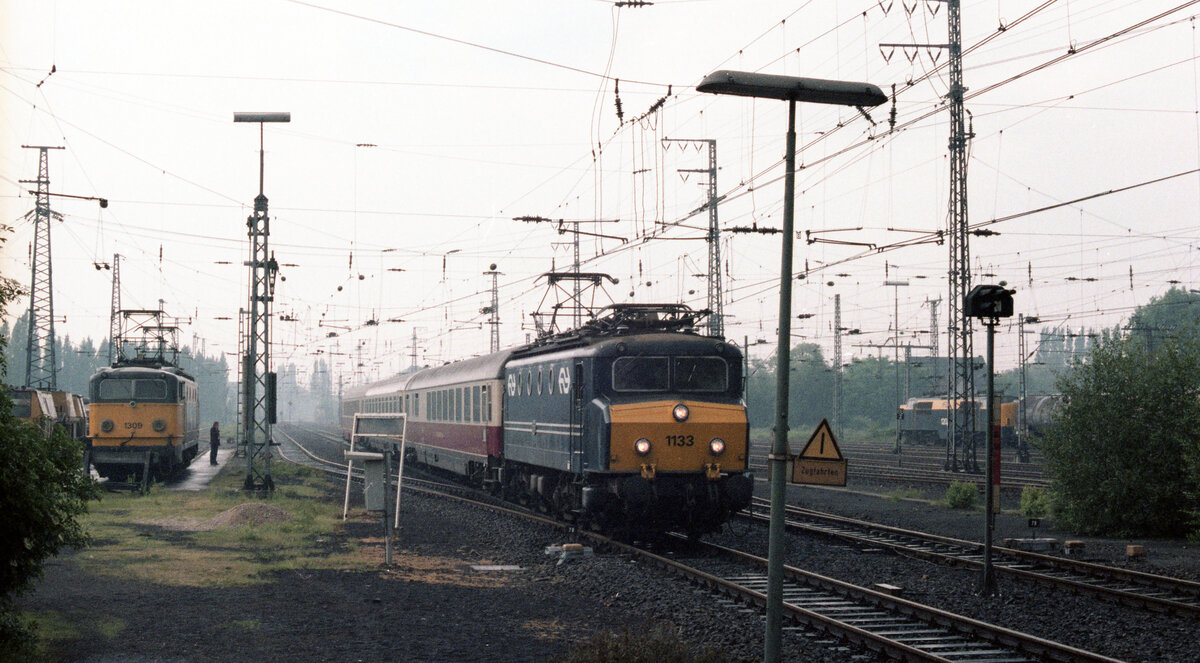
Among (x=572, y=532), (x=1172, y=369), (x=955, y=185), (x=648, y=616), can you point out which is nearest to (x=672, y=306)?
(x=572, y=532)

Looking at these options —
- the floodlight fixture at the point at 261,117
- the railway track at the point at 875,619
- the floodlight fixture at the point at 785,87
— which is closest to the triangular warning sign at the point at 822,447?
the railway track at the point at 875,619

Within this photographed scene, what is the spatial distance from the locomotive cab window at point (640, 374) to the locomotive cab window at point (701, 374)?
220 mm

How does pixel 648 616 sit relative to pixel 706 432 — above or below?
below

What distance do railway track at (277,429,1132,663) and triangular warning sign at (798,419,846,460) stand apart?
180cm

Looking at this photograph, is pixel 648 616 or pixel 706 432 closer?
pixel 648 616

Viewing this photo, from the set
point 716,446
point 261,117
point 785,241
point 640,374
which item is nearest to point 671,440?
point 716,446

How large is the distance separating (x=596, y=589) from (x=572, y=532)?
5.67 metres

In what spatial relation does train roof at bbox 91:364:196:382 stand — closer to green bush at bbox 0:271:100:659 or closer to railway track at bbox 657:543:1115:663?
railway track at bbox 657:543:1115:663

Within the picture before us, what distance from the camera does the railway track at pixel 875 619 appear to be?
10609 millimetres

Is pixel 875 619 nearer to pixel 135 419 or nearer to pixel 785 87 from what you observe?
pixel 785 87

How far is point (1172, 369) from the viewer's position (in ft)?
67.6

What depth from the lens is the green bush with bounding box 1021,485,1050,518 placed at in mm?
23398

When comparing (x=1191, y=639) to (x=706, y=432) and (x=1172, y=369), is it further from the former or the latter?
(x=1172, y=369)

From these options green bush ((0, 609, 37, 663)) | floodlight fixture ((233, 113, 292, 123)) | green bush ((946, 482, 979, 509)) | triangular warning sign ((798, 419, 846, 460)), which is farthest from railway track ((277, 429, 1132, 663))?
floodlight fixture ((233, 113, 292, 123))
